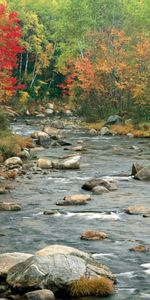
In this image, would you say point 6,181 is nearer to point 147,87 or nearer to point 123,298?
point 123,298

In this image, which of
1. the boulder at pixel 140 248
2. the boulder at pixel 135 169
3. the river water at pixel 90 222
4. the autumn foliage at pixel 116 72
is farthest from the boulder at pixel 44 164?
the autumn foliage at pixel 116 72

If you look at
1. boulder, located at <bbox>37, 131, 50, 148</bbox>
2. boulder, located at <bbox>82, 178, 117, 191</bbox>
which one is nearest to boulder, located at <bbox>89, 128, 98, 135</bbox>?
boulder, located at <bbox>37, 131, 50, 148</bbox>

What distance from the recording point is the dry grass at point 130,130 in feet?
127

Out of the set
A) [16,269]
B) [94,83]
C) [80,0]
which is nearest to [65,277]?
[16,269]

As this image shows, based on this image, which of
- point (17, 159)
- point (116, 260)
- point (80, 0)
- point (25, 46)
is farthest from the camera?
point (25, 46)

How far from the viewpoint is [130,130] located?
40.0 meters

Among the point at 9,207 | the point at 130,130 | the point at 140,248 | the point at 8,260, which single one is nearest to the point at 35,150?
the point at 130,130

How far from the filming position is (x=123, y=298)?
34.0 ft

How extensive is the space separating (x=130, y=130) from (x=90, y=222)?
24.5m

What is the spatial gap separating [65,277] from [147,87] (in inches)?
1296

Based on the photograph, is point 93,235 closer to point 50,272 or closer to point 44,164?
point 50,272

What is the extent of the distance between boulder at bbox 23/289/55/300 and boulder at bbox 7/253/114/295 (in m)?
0.27

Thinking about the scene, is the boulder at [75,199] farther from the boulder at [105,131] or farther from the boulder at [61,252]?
the boulder at [105,131]

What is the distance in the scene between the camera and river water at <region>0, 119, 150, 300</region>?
12.1 meters
